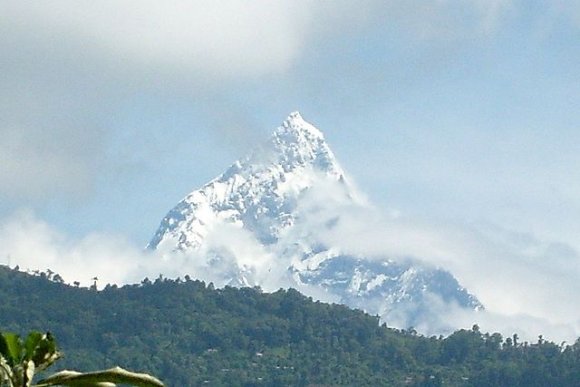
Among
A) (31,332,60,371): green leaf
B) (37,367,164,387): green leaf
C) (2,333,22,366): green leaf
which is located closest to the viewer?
(31,332,60,371): green leaf

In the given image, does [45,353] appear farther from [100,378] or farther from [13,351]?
[100,378]

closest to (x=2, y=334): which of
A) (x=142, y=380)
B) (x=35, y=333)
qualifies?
(x=35, y=333)

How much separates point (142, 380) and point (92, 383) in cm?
55

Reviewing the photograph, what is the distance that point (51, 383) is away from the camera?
16.4m

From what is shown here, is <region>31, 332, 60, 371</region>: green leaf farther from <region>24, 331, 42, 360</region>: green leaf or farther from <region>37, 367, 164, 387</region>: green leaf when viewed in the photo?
<region>37, 367, 164, 387</region>: green leaf

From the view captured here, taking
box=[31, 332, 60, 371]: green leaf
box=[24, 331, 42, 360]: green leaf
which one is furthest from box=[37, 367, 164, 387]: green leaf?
box=[24, 331, 42, 360]: green leaf

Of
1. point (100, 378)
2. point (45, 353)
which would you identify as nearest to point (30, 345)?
point (45, 353)

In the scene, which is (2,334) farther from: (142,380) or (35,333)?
(142,380)

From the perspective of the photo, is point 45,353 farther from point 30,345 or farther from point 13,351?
point 13,351

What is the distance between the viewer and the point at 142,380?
1642cm

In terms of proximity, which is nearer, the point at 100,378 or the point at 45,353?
the point at 45,353

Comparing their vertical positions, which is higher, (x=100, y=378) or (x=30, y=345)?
(x=30, y=345)

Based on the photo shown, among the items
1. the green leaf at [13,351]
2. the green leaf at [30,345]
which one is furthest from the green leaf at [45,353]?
the green leaf at [13,351]

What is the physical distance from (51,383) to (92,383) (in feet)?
1.40
